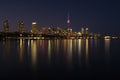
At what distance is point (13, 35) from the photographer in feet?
643

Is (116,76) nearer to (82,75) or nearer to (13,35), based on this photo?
(82,75)

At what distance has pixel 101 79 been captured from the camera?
62.6 feet

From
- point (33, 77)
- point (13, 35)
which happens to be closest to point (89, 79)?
point (33, 77)

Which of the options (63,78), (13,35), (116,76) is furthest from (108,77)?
(13,35)

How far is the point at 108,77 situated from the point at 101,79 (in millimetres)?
1079

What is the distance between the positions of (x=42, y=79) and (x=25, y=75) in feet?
7.00

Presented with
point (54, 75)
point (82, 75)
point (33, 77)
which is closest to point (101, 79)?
point (82, 75)

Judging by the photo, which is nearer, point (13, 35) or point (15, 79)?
point (15, 79)

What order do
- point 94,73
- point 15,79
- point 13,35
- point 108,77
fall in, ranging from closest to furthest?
point 15,79, point 108,77, point 94,73, point 13,35

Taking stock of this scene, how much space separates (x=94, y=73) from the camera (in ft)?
71.3

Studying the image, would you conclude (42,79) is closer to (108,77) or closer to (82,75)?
(82,75)

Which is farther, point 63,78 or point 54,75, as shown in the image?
point 54,75

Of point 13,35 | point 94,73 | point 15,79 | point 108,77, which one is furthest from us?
point 13,35

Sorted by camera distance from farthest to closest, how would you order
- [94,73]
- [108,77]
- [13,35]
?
[13,35]
[94,73]
[108,77]
